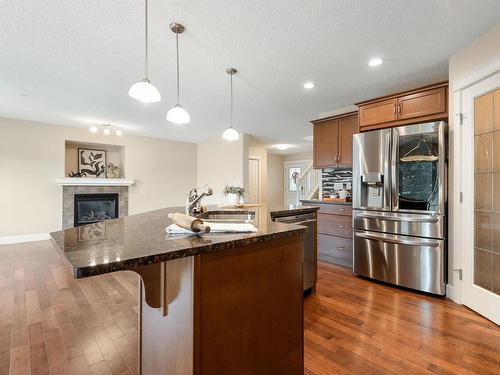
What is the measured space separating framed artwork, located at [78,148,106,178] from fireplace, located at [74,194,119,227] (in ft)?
1.98

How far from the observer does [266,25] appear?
2.12m

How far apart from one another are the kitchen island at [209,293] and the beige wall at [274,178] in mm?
8188

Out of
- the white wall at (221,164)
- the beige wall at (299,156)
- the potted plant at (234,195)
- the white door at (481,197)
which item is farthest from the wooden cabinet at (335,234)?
the beige wall at (299,156)

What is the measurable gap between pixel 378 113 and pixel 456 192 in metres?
1.27

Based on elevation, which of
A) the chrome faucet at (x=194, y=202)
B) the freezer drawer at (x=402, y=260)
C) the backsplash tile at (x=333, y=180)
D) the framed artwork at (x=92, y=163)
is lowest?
the freezer drawer at (x=402, y=260)

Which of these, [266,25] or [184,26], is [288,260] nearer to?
[266,25]

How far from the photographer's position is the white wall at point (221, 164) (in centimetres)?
613

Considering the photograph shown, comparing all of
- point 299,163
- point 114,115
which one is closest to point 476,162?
point 114,115

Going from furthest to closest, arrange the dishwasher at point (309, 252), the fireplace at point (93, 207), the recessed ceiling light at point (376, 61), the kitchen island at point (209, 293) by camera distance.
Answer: the fireplace at point (93, 207), the recessed ceiling light at point (376, 61), the dishwasher at point (309, 252), the kitchen island at point (209, 293)

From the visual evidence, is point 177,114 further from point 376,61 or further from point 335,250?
point 335,250

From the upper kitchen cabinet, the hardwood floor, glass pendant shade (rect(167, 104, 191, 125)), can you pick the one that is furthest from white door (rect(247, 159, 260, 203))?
glass pendant shade (rect(167, 104, 191, 125))

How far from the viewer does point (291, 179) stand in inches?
385

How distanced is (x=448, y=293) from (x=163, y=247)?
3039mm

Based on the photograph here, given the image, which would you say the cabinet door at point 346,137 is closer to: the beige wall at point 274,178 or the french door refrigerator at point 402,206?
the french door refrigerator at point 402,206
